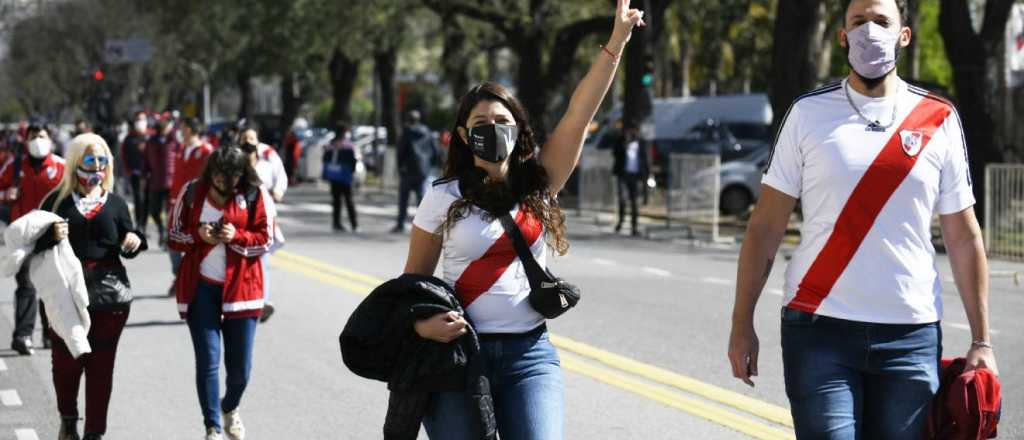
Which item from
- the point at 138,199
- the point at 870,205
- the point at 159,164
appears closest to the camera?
the point at 870,205

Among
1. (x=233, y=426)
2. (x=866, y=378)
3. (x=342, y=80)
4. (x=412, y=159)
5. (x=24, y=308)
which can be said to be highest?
(x=342, y=80)

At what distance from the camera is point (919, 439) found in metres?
4.08

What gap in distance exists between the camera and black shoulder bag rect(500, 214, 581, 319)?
4.46 metres

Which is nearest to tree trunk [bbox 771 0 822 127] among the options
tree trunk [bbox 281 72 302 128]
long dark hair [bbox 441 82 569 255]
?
long dark hair [bbox 441 82 569 255]

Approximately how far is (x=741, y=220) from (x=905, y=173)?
20.7 m

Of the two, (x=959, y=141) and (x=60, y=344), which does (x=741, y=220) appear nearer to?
(x=60, y=344)

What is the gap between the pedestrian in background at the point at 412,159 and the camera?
22.4 metres

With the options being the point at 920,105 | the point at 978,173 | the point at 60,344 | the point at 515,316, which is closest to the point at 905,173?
the point at 920,105

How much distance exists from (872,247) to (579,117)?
1010mm

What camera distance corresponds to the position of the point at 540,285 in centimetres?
446

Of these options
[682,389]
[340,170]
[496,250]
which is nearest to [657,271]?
[340,170]

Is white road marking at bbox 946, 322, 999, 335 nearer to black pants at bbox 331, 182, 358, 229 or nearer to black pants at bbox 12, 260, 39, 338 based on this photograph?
black pants at bbox 12, 260, 39, 338

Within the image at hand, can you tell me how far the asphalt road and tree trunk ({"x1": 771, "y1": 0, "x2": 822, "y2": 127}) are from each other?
635cm

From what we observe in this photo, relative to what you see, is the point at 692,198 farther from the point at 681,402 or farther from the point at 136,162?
the point at 681,402
